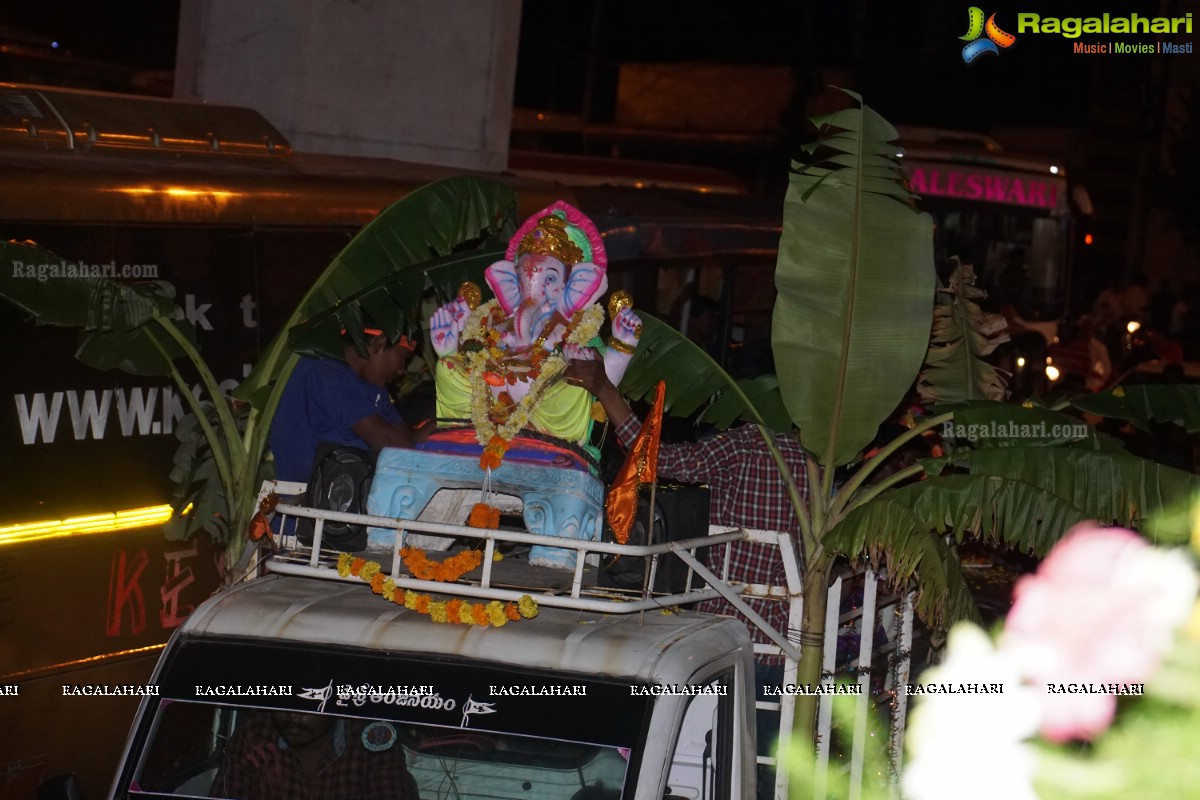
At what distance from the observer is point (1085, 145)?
30203 mm

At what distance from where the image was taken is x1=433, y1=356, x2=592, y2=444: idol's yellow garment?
15.2 ft

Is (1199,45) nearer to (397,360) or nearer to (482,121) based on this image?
(482,121)

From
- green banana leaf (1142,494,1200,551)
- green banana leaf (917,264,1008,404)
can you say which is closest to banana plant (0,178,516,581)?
green banana leaf (917,264,1008,404)

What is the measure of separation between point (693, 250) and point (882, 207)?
721 centimetres

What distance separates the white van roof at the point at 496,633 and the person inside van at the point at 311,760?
0.22 metres

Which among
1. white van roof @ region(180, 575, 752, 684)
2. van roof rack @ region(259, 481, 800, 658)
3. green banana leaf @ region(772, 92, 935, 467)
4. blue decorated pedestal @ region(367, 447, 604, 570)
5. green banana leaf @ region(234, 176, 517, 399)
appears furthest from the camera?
green banana leaf @ region(234, 176, 517, 399)

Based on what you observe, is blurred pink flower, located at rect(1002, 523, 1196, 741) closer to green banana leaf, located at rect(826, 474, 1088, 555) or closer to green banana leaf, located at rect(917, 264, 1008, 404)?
green banana leaf, located at rect(917, 264, 1008, 404)

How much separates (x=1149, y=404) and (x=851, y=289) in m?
1.38

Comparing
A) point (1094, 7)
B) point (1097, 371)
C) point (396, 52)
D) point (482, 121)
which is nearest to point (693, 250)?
point (482, 121)

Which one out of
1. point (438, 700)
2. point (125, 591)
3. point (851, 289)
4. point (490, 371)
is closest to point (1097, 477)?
point (851, 289)

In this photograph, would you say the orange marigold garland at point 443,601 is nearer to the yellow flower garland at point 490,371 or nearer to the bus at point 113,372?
the yellow flower garland at point 490,371

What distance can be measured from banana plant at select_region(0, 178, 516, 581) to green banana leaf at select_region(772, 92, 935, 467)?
1.44m

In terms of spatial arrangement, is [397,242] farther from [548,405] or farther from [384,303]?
[548,405]

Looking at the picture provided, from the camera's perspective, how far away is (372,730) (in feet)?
11.5
